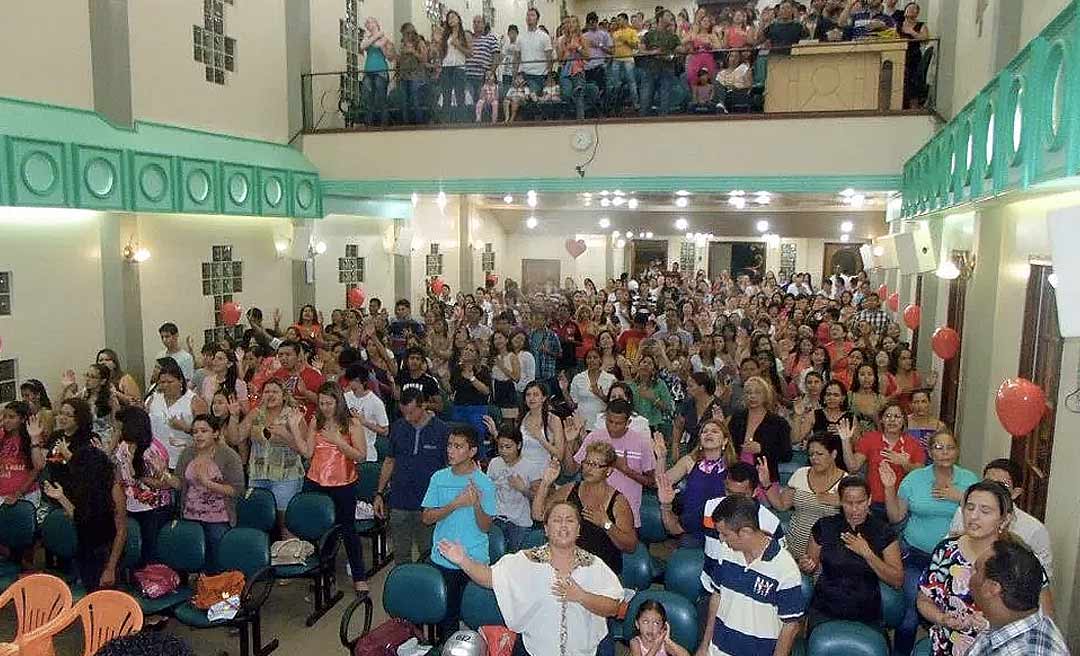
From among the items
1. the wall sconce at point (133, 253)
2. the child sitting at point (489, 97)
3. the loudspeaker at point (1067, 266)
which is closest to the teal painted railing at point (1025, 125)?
the loudspeaker at point (1067, 266)

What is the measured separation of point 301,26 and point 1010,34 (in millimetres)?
10213

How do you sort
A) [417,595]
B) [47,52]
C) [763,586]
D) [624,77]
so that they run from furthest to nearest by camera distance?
[624,77] → [47,52] → [417,595] → [763,586]

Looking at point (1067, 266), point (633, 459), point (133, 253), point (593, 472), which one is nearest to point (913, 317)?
point (633, 459)

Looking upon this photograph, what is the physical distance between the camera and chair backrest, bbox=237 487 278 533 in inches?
250

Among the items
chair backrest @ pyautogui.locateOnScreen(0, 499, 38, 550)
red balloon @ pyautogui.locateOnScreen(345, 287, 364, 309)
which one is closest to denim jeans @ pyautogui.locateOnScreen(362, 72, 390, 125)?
red balloon @ pyautogui.locateOnScreen(345, 287, 364, 309)

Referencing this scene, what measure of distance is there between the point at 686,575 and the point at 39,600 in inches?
149

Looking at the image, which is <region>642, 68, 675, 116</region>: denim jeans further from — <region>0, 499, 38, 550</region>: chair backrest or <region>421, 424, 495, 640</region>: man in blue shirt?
<region>0, 499, 38, 550</region>: chair backrest

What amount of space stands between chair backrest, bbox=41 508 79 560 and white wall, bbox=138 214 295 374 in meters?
4.66

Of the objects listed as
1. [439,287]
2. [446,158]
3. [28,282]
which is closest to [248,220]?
[446,158]

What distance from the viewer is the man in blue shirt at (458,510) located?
5121 millimetres

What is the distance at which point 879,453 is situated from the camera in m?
5.80

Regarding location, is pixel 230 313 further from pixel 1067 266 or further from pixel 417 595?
pixel 1067 266

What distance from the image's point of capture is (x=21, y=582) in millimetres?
4547

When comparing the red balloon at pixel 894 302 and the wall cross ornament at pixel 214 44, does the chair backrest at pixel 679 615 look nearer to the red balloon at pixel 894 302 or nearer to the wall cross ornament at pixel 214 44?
the wall cross ornament at pixel 214 44
